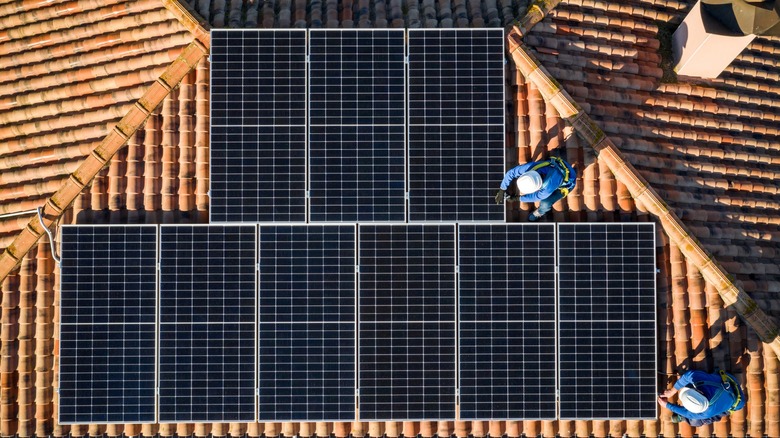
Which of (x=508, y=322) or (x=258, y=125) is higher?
(x=258, y=125)

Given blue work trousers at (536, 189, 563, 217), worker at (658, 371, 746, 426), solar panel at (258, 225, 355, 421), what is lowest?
worker at (658, 371, 746, 426)

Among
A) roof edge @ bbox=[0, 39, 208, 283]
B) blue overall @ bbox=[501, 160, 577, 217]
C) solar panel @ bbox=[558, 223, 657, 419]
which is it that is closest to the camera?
blue overall @ bbox=[501, 160, 577, 217]

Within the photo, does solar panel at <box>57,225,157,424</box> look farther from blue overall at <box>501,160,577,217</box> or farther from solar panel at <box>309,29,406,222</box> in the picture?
blue overall at <box>501,160,577,217</box>

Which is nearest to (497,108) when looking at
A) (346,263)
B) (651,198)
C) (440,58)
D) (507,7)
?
(440,58)

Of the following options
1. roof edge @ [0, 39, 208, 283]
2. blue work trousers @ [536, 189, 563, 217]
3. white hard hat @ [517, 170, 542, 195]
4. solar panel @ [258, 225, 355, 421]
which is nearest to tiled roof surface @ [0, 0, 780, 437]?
roof edge @ [0, 39, 208, 283]

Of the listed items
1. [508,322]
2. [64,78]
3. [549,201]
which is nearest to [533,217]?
[549,201]

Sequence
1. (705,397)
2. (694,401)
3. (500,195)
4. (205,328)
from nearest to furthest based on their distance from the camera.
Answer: (694,401), (705,397), (500,195), (205,328)

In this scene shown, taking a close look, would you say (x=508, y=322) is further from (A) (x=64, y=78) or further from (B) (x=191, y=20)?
(A) (x=64, y=78)
